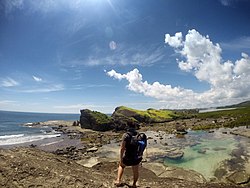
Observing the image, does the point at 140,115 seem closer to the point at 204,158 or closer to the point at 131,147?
the point at 204,158

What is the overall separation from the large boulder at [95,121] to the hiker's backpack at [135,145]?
6075cm

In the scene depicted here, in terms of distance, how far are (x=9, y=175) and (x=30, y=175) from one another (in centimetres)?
84

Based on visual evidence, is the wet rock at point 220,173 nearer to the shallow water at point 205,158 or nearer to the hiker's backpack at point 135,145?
the shallow water at point 205,158

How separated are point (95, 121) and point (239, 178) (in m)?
56.4

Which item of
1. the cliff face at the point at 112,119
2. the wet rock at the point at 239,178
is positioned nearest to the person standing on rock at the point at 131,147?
the wet rock at the point at 239,178

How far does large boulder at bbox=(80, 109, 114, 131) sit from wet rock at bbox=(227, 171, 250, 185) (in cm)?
5216

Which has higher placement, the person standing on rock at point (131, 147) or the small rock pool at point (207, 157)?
the person standing on rock at point (131, 147)

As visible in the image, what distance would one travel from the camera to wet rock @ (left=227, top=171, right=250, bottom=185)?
18516mm

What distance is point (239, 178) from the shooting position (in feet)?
62.4

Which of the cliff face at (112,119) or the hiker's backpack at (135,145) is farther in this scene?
the cliff face at (112,119)

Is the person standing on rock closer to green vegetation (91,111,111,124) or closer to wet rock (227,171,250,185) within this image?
wet rock (227,171,250,185)

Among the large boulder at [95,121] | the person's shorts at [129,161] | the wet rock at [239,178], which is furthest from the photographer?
the large boulder at [95,121]

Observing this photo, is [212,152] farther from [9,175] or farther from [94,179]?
[9,175]

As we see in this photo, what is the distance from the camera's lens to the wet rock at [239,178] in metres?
18.5
